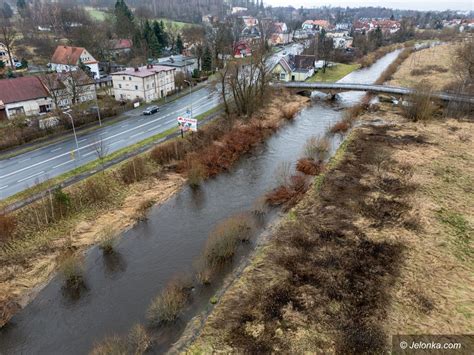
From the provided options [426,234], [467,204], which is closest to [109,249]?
[426,234]

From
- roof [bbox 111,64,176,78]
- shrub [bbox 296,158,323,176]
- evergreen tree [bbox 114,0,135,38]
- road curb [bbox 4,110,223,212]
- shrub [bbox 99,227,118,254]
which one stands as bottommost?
shrub [bbox 99,227,118,254]

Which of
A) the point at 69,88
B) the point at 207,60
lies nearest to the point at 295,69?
the point at 207,60

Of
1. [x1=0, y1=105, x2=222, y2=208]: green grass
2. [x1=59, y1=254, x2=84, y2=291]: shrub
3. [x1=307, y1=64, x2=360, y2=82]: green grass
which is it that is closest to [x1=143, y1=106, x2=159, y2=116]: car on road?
[x1=0, y1=105, x2=222, y2=208]: green grass

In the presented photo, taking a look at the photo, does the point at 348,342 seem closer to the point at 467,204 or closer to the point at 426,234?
the point at 426,234

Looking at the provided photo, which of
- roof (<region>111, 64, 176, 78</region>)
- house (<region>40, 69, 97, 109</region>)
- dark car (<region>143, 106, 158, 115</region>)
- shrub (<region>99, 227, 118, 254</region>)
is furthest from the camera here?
roof (<region>111, 64, 176, 78</region>)

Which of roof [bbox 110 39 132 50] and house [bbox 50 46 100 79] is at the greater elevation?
roof [bbox 110 39 132 50]

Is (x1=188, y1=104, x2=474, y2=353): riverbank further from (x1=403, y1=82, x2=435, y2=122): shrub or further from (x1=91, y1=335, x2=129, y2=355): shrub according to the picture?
(x1=403, y1=82, x2=435, y2=122): shrub

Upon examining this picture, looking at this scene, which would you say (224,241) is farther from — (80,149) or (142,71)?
(142,71)
